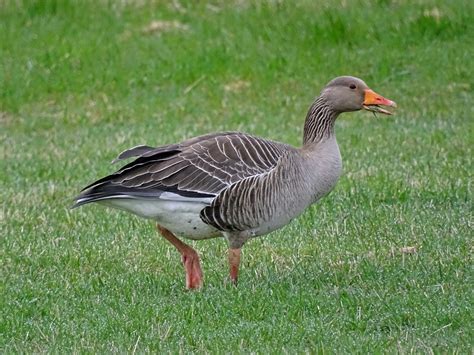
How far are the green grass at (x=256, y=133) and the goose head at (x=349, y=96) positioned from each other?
1.11 m

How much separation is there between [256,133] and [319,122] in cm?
503

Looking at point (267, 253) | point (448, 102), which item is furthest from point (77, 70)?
point (267, 253)

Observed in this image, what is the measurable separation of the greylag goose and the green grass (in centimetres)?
40

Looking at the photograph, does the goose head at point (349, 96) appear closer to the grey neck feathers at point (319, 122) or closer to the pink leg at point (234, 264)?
the grey neck feathers at point (319, 122)

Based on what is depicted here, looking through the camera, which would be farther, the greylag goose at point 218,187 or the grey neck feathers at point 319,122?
the grey neck feathers at point 319,122

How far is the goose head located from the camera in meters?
7.60

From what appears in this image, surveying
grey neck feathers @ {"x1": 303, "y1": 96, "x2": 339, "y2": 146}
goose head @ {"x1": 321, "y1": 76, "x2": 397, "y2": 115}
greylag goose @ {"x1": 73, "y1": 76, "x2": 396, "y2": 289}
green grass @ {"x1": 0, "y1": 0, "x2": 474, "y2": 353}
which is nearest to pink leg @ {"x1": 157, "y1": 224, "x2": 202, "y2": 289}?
greylag goose @ {"x1": 73, "y1": 76, "x2": 396, "y2": 289}

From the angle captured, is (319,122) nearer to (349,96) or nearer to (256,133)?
(349,96)

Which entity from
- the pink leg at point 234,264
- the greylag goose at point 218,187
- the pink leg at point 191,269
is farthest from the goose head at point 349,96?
the pink leg at point 191,269

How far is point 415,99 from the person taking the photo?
13844 millimetres

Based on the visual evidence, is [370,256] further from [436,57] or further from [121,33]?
[121,33]

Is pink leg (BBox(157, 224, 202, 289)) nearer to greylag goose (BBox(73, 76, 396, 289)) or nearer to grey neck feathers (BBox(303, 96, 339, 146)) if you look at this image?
greylag goose (BBox(73, 76, 396, 289))

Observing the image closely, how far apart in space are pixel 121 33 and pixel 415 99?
188 inches

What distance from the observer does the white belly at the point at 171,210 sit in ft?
22.9
